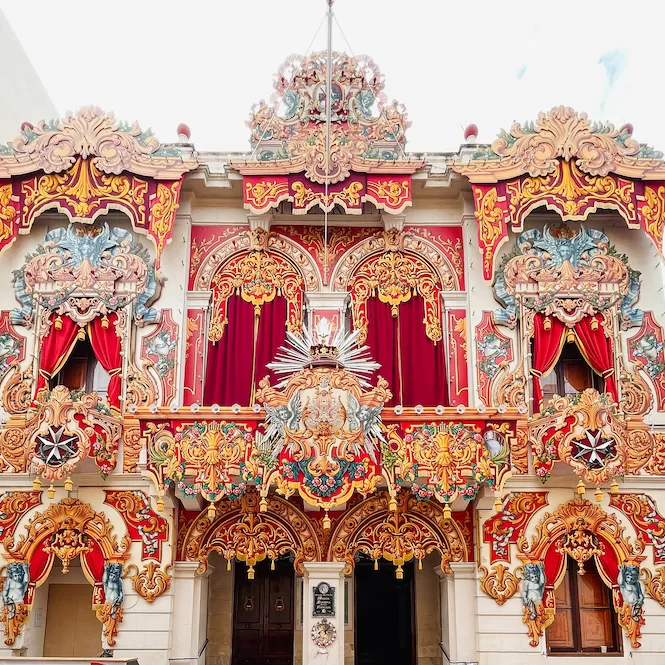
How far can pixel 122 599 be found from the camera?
13438 millimetres

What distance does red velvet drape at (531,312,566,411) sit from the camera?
47.4ft

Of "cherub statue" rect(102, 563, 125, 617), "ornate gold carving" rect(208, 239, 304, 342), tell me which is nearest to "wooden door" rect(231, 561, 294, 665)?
"cherub statue" rect(102, 563, 125, 617)

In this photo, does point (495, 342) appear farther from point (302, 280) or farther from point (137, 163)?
point (137, 163)

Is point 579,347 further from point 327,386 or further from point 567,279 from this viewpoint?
point 327,386

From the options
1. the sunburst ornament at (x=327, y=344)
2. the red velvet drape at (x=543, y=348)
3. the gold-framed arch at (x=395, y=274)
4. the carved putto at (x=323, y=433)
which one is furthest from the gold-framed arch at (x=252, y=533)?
the red velvet drape at (x=543, y=348)

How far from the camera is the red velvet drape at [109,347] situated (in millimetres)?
14483

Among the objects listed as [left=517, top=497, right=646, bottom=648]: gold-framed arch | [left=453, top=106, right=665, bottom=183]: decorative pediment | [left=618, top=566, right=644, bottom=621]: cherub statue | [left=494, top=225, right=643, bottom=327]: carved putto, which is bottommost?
[left=618, top=566, right=644, bottom=621]: cherub statue

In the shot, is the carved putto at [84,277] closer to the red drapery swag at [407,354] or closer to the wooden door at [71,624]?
the red drapery swag at [407,354]

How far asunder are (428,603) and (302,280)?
7.21m

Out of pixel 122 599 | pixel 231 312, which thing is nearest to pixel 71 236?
pixel 231 312

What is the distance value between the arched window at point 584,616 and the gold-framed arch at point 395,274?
5.23 metres

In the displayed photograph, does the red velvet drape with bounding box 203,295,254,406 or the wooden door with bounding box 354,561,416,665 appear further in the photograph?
the wooden door with bounding box 354,561,416,665

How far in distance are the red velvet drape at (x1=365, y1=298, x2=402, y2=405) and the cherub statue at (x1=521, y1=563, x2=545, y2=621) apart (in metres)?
3.72

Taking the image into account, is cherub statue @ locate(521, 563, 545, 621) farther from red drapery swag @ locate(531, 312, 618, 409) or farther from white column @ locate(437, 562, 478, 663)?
red drapery swag @ locate(531, 312, 618, 409)
